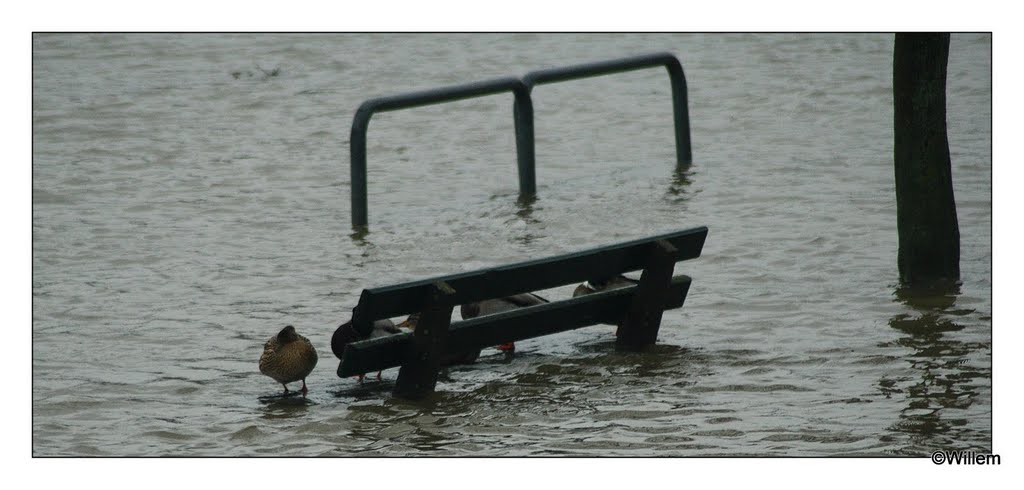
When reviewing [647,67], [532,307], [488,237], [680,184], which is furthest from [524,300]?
[647,67]

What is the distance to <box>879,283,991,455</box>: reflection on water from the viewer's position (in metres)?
6.94

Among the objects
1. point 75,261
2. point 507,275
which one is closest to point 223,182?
point 75,261

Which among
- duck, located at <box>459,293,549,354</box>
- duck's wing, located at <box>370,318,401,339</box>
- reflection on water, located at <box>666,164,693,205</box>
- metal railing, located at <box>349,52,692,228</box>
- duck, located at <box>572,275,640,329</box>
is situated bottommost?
duck's wing, located at <box>370,318,401,339</box>

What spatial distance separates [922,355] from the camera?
821 centimetres

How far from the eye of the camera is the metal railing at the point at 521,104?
11680 millimetres

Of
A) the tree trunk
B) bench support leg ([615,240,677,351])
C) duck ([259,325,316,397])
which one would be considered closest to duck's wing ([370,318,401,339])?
duck ([259,325,316,397])

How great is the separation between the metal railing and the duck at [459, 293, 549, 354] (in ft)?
10.8

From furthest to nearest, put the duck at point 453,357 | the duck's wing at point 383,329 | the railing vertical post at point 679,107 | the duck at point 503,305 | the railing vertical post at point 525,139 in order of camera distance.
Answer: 1. the railing vertical post at point 679,107
2. the railing vertical post at point 525,139
3. the duck at point 503,305
4. the duck at point 453,357
5. the duck's wing at point 383,329

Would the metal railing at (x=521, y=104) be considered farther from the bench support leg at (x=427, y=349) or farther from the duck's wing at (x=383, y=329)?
the bench support leg at (x=427, y=349)

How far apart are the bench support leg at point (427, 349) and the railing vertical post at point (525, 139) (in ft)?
16.5

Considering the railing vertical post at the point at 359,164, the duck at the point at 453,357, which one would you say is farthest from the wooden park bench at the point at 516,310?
the railing vertical post at the point at 359,164

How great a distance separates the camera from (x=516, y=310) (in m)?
8.12
